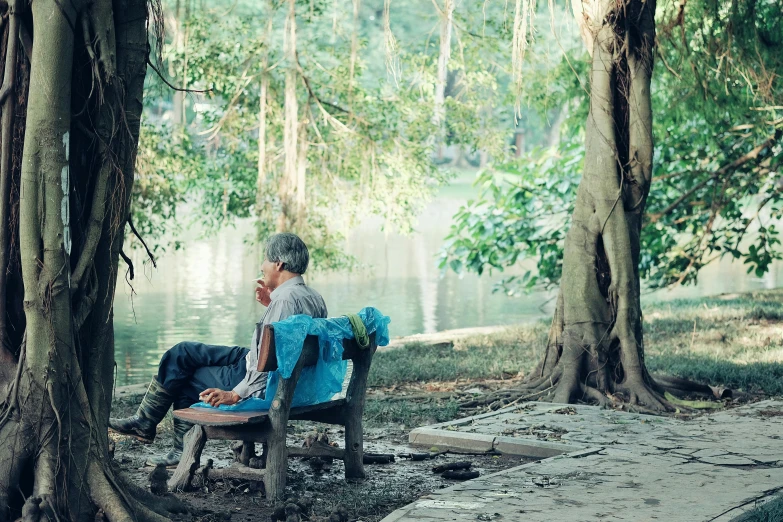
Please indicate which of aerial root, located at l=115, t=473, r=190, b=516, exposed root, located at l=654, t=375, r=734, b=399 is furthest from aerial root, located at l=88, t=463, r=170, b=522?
exposed root, located at l=654, t=375, r=734, b=399

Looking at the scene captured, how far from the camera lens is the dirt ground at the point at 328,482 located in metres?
5.52

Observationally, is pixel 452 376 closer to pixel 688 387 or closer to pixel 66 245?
pixel 688 387

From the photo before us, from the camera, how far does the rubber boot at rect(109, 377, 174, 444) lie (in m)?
6.31

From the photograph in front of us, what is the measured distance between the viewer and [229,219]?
57.4 feet

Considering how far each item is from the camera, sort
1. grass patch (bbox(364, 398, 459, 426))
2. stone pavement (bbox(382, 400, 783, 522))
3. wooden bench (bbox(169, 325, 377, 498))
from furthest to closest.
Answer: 1. grass patch (bbox(364, 398, 459, 426))
2. wooden bench (bbox(169, 325, 377, 498))
3. stone pavement (bbox(382, 400, 783, 522))

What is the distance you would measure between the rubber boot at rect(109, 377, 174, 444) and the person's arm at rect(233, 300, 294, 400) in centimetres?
58

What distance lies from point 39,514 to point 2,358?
72 centimetres

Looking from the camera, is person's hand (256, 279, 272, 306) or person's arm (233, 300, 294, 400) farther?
person's hand (256, 279, 272, 306)

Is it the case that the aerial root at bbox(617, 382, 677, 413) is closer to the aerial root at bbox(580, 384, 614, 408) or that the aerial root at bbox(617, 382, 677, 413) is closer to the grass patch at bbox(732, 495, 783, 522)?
the aerial root at bbox(580, 384, 614, 408)

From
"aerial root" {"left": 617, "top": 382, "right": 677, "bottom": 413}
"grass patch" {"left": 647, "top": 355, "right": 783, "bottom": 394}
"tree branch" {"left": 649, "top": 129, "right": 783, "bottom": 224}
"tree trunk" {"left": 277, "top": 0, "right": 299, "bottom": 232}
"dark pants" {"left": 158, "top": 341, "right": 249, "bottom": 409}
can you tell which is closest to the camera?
Result: "dark pants" {"left": 158, "top": 341, "right": 249, "bottom": 409}

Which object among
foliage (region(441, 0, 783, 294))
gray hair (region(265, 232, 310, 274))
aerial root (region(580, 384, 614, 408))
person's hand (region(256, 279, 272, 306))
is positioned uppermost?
foliage (region(441, 0, 783, 294))

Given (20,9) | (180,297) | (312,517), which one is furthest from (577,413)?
(180,297)

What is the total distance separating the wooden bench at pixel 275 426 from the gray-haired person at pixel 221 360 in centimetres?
24

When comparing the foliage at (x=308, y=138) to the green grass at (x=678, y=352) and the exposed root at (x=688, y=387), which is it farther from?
the exposed root at (x=688, y=387)
